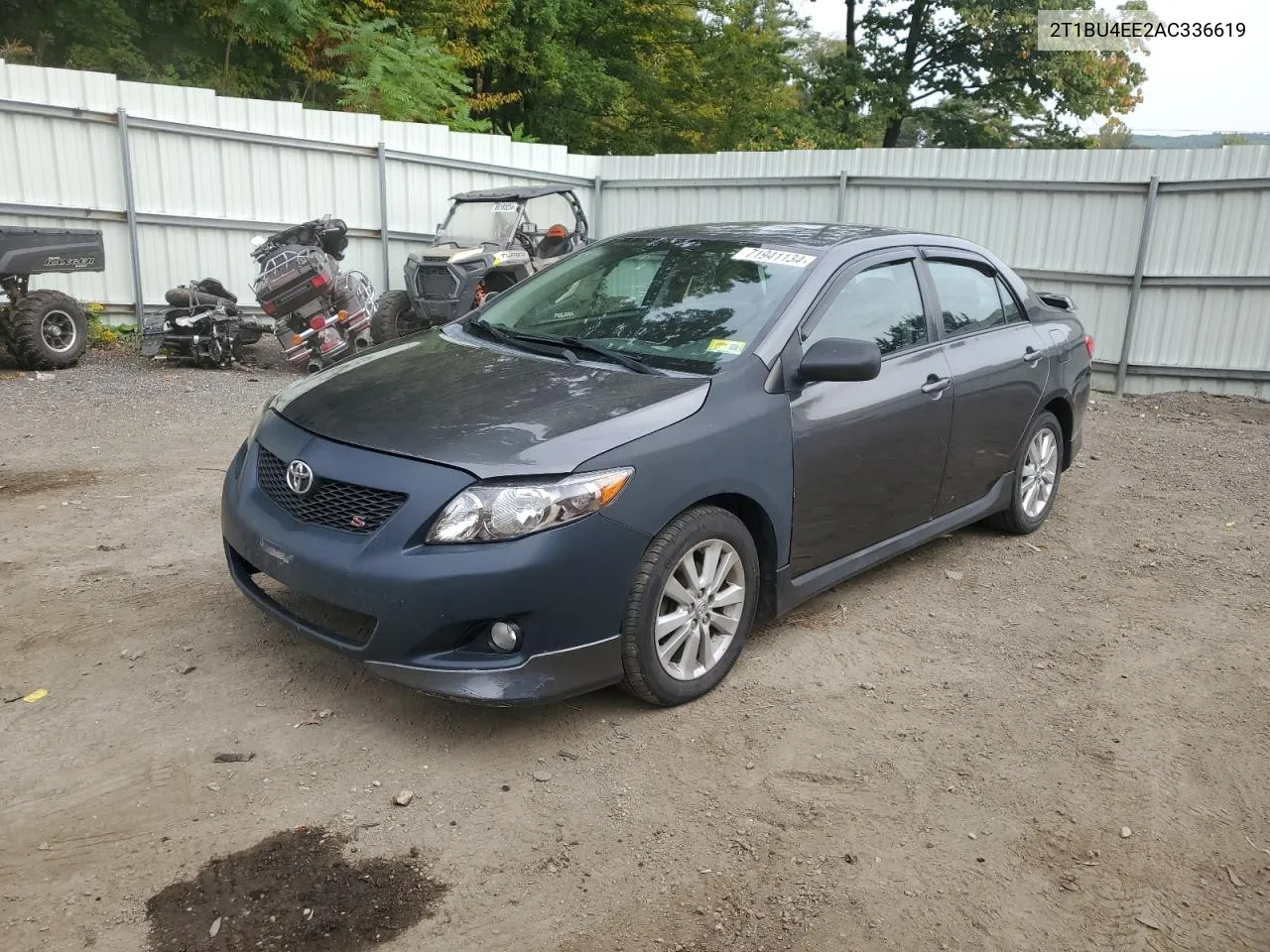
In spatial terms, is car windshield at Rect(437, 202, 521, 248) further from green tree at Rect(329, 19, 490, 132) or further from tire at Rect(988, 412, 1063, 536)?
tire at Rect(988, 412, 1063, 536)

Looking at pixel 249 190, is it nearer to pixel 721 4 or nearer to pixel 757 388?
pixel 757 388

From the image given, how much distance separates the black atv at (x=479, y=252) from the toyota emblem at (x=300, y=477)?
7.46 meters

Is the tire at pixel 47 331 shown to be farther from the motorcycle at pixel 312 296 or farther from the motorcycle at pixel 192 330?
the motorcycle at pixel 312 296

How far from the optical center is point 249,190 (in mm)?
11734

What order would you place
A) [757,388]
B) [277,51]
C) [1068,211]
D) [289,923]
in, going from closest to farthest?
1. [289,923]
2. [757,388]
3. [1068,211]
4. [277,51]

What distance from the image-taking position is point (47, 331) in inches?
370

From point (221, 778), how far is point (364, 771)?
0.42 meters

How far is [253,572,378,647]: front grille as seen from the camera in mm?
3213

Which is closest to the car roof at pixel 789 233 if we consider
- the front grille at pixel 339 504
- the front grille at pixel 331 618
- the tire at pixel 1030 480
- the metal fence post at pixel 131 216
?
the tire at pixel 1030 480

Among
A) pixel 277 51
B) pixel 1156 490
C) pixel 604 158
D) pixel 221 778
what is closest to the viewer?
pixel 221 778

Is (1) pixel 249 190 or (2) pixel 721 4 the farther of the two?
(2) pixel 721 4

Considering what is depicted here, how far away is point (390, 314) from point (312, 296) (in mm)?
1675

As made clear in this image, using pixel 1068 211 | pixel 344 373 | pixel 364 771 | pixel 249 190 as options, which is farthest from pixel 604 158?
pixel 364 771

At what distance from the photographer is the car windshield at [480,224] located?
11758 millimetres
